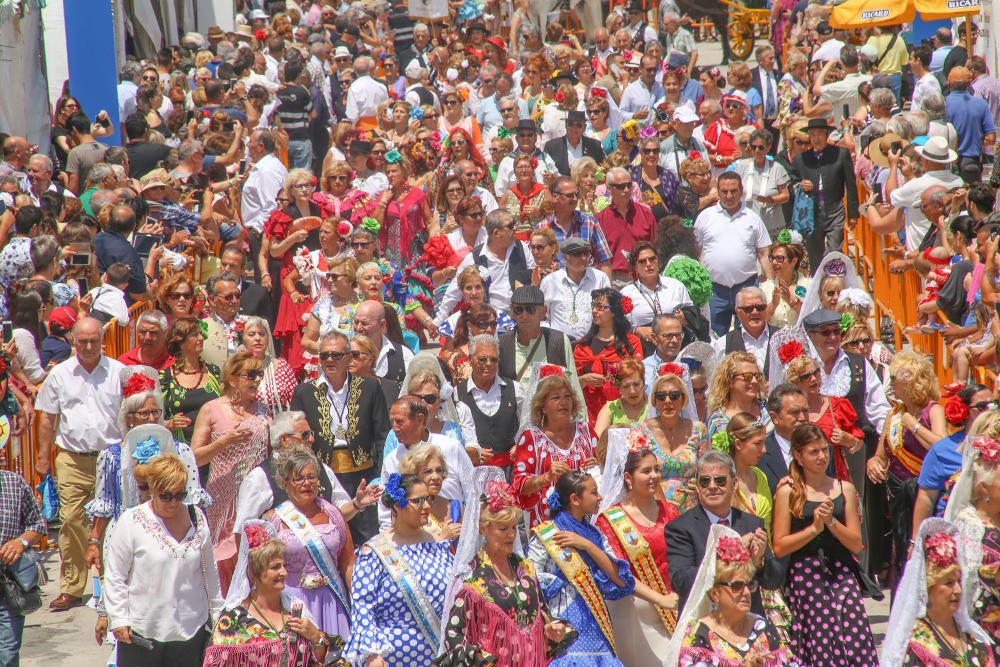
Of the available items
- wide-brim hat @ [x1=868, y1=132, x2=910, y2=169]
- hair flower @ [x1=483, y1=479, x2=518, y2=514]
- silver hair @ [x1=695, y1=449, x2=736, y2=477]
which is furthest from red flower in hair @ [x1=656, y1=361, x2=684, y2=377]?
wide-brim hat @ [x1=868, y1=132, x2=910, y2=169]

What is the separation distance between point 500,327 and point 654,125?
4.73 m

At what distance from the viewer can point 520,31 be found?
927 inches

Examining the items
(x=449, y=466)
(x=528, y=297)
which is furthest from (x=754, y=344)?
(x=449, y=466)

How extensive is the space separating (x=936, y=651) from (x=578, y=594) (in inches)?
63.9

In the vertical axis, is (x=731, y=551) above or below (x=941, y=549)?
below

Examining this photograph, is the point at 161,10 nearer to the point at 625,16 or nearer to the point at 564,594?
the point at 625,16

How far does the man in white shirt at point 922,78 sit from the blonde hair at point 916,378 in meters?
6.55

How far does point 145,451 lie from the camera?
7.53m

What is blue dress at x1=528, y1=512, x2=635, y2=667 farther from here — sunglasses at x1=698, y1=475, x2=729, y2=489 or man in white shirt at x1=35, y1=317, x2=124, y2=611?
man in white shirt at x1=35, y1=317, x2=124, y2=611

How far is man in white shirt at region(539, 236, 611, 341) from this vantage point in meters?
10.7

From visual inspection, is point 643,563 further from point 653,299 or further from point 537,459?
point 653,299

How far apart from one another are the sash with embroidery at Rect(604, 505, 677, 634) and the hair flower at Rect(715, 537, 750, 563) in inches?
28.5

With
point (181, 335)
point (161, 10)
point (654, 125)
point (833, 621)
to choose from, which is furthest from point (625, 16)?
point (833, 621)

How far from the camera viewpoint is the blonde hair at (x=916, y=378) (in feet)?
27.5
